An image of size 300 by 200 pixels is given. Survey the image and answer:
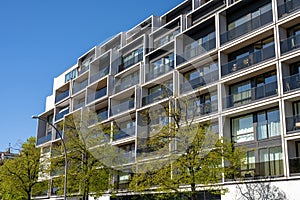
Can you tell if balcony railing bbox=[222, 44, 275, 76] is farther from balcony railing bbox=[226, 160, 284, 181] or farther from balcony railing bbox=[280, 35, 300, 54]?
balcony railing bbox=[226, 160, 284, 181]

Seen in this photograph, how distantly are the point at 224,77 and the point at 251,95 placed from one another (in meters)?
2.86

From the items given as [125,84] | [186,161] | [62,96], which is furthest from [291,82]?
[62,96]

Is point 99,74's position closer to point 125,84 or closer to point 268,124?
point 125,84

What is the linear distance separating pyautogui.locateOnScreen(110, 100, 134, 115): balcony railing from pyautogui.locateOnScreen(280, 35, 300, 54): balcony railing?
1863 centimetres

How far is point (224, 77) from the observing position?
100 ft

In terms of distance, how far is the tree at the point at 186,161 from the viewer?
78.4 feet

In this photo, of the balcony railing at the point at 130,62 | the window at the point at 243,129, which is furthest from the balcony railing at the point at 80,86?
the window at the point at 243,129

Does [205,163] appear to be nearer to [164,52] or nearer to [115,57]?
[164,52]

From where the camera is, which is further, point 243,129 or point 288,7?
point 243,129

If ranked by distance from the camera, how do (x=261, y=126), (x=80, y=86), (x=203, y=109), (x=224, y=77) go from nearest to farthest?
(x=261, y=126) → (x=224, y=77) → (x=203, y=109) → (x=80, y=86)

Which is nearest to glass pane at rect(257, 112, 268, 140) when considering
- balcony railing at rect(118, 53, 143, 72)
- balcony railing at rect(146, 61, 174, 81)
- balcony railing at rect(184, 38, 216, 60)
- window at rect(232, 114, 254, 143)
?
window at rect(232, 114, 254, 143)

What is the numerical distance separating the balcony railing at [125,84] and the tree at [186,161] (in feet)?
53.2

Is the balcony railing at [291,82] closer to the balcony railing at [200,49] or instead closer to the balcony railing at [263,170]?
the balcony railing at [263,170]

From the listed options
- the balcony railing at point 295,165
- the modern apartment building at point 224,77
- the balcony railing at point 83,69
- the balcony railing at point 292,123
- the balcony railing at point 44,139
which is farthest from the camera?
the balcony railing at point 44,139
